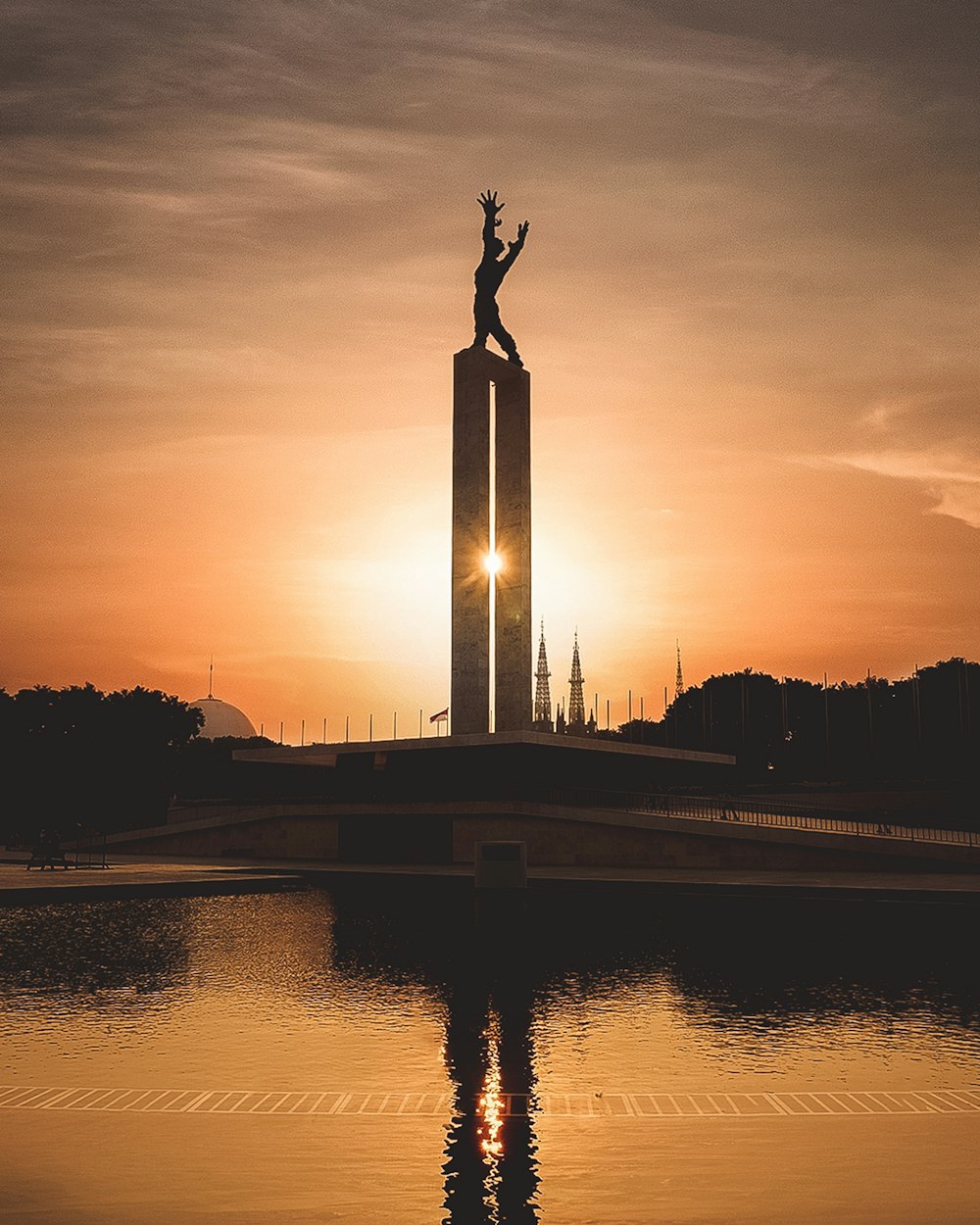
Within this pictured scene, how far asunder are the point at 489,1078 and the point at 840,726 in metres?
82.1

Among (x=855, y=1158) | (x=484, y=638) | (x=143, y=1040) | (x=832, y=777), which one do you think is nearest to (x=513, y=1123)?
(x=855, y=1158)

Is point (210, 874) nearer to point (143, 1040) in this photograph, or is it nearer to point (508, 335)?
point (143, 1040)

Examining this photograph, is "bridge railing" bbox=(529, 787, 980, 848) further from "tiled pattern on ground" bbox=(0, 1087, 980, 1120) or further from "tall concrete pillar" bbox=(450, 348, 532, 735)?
"tiled pattern on ground" bbox=(0, 1087, 980, 1120)

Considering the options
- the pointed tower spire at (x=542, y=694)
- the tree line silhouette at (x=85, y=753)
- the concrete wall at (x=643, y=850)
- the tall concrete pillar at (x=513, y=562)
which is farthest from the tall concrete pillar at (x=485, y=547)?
the pointed tower spire at (x=542, y=694)

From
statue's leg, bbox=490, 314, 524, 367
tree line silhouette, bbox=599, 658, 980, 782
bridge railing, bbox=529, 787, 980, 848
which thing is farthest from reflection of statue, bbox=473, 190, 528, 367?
tree line silhouette, bbox=599, 658, 980, 782

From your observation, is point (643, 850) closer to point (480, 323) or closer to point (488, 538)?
point (488, 538)

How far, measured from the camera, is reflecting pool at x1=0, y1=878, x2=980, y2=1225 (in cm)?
634

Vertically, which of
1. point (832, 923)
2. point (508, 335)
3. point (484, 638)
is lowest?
point (832, 923)

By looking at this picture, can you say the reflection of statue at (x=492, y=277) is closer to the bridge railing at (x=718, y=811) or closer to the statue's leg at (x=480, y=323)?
the statue's leg at (x=480, y=323)

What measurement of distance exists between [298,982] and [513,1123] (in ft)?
21.7

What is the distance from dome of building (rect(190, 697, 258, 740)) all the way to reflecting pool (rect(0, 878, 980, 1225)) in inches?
4982

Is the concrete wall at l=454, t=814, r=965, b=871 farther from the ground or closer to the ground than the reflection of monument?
farther from the ground

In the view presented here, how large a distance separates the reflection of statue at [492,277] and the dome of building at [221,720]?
9688cm

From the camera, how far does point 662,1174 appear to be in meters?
6.64
